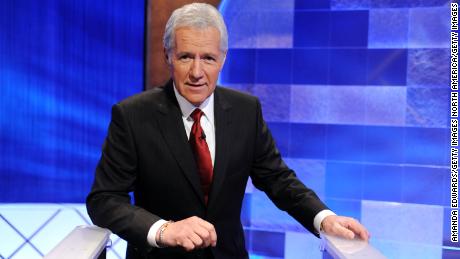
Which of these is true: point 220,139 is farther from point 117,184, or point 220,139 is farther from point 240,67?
point 240,67

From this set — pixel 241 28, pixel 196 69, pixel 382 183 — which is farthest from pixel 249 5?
pixel 196 69

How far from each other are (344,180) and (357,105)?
0.40 m

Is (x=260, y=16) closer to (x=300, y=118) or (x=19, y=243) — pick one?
(x=300, y=118)

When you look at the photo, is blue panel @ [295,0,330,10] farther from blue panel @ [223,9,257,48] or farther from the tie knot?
the tie knot

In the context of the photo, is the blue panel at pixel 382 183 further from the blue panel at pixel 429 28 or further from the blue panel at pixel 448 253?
the blue panel at pixel 429 28

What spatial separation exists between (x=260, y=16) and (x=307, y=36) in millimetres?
279

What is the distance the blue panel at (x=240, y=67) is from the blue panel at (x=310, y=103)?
0.25 metres

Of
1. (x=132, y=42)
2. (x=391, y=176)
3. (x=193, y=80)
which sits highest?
(x=132, y=42)

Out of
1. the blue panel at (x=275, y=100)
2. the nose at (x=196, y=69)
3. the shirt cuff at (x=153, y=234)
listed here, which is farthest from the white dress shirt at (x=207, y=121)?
the blue panel at (x=275, y=100)

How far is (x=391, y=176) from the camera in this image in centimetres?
274

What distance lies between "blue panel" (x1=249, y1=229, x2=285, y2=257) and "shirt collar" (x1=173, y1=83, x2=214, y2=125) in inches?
63.3

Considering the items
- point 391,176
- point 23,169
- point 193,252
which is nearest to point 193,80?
point 193,252

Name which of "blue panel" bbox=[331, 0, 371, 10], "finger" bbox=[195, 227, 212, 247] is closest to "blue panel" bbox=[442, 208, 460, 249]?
"blue panel" bbox=[331, 0, 371, 10]

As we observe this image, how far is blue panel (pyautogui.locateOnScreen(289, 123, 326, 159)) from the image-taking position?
9.21ft
